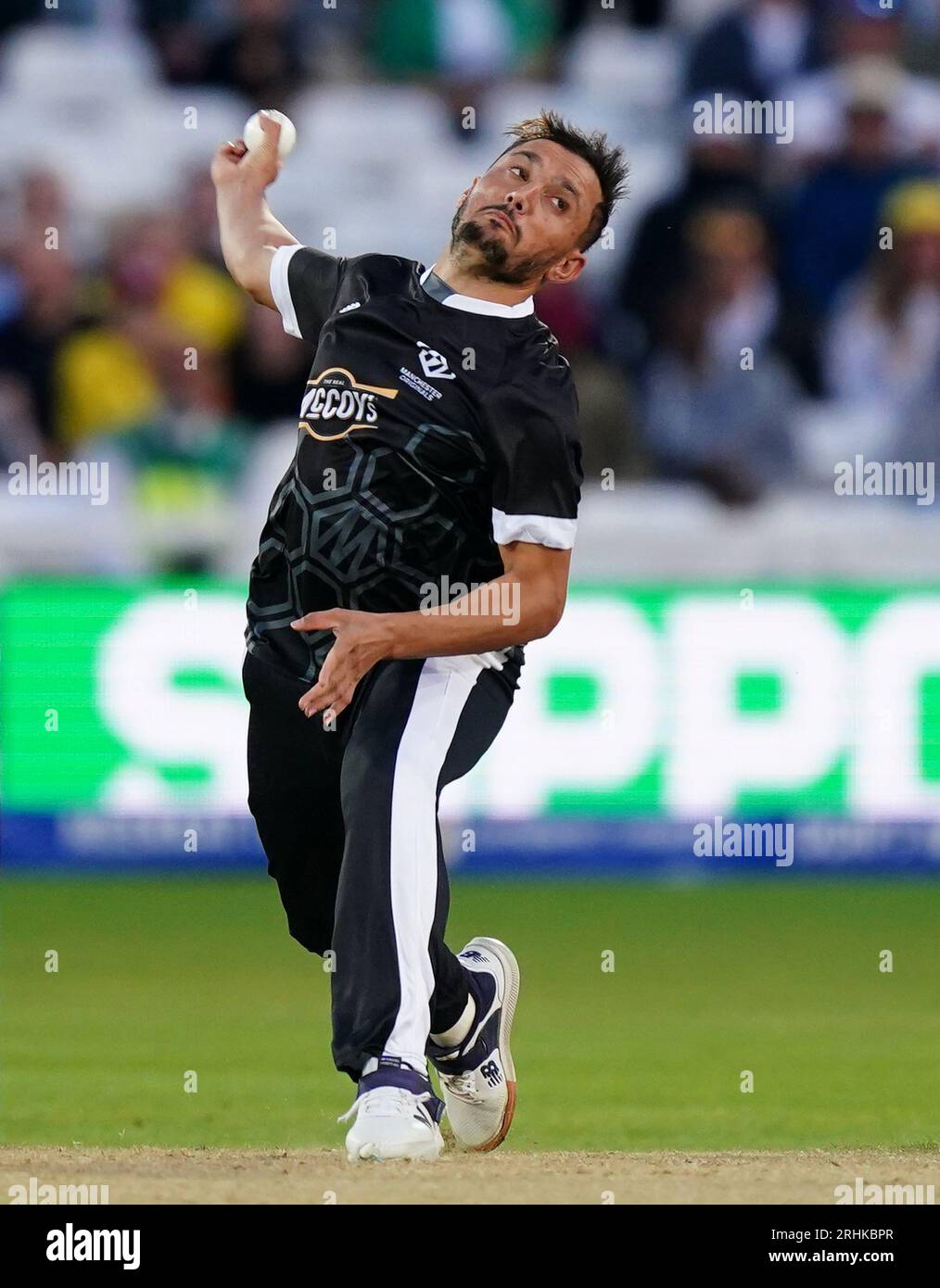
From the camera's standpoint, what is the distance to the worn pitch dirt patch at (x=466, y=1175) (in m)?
4.46

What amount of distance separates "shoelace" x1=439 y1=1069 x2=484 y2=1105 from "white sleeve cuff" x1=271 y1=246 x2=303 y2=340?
1.92 metres

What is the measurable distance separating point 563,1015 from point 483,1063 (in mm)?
2808

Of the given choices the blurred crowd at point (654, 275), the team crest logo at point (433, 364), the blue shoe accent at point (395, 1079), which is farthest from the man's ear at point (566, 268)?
the blurred crowd at point (654, 275)

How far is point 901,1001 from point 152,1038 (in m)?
2.91

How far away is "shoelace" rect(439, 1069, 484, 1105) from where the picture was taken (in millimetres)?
5672

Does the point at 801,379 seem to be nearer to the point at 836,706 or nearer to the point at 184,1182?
the point at 836,706

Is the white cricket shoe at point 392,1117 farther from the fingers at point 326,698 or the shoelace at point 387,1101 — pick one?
the fingers at point 326,698

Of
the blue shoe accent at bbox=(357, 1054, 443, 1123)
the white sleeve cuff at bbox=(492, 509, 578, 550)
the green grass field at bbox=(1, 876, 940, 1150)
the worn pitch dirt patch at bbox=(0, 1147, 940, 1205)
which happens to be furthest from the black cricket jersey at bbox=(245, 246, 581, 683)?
the green grass field at bbox=(1, 876, 940, 1150)

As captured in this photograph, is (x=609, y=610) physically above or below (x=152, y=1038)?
above

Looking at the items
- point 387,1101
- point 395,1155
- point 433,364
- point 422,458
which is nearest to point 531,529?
point 422,458

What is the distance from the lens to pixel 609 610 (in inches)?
428

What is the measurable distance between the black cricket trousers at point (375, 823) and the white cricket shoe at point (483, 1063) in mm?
118

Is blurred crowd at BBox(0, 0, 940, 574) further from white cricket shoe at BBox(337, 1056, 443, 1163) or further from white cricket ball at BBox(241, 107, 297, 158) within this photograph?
white cricket shoe at BBox(337, 1056, 443, 1163)

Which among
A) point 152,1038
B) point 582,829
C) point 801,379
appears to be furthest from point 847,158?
point 152,1038
